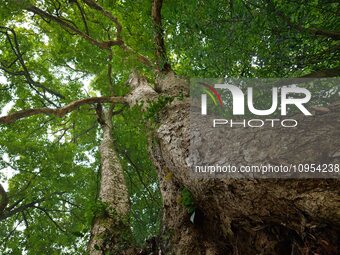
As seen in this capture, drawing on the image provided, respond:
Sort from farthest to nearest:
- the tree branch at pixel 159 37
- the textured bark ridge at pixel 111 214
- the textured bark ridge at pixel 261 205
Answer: the tree branch at pixel 159 37, the textured bark ridge at pixel 111 214, the textured bark ridge at pixel 261 205

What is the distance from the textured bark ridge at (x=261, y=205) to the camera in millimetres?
1892

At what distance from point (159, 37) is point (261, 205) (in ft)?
13.6

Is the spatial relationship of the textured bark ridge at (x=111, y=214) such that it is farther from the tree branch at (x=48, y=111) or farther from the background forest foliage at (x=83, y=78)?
the tree branch at (x=48, y=111)

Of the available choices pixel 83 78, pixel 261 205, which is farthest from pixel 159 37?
pixel 83 78

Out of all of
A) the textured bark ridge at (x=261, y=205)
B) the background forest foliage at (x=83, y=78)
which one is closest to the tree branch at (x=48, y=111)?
the background forest foliage at (x=83, y=78)

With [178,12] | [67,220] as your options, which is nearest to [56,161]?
[67,220]

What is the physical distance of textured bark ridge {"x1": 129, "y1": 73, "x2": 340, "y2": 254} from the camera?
1.89m

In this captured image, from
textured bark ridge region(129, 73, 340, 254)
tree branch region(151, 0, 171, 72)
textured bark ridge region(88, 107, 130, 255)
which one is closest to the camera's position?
textured bark ridge region(129, 73, 340, 254)

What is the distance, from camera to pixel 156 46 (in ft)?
18.3

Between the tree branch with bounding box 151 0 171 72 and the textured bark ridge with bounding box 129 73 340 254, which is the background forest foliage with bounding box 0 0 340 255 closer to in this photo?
the tree branch with bounding box 151 0 171 72

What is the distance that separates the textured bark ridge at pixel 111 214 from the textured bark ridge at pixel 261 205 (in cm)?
72

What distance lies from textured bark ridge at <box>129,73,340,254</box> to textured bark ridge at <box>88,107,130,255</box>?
2.35 ft

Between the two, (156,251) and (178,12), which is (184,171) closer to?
(156,251)

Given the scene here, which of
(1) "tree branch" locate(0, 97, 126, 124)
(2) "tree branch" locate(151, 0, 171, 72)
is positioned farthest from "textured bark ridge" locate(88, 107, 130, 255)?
(2) "tree branch" locate(151, 0, 171, 72)
